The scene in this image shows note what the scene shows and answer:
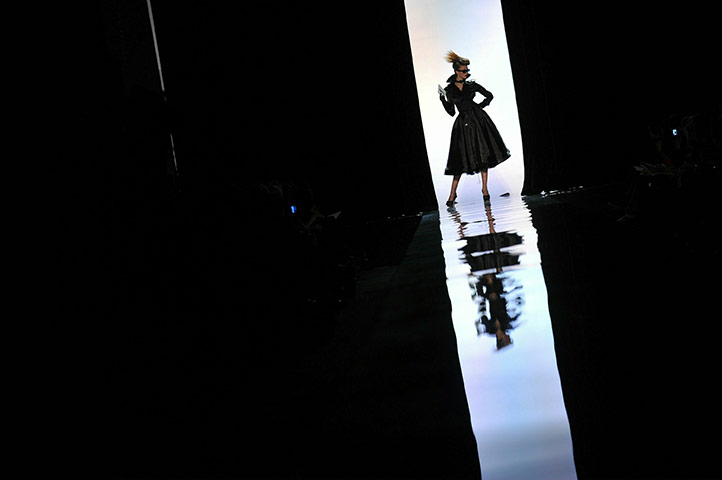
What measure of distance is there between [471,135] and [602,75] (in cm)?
177

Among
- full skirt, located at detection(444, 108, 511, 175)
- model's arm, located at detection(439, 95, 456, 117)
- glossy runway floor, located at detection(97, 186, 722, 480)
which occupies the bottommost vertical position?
glossy runway floor, located at detection(97, 186, 722, 480)

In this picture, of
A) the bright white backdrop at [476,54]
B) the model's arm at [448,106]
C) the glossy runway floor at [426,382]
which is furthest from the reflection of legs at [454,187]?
the glossy runway floor at [426,382]

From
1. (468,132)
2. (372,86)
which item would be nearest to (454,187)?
(468,132)

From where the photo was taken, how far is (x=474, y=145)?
859 centimetres

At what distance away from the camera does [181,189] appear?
1.45 m

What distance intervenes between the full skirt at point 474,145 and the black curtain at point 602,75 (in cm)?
71

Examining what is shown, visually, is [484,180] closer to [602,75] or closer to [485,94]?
[485,94]

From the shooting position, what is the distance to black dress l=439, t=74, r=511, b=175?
8523mm

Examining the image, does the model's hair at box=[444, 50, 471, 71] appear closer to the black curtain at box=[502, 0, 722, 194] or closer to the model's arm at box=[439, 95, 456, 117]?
the model's arm at box=[439, 95, 456, 117]

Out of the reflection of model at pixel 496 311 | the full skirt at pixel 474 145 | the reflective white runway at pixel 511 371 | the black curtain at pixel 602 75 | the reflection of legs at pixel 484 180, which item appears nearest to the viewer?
the reflective white runway at pixel 511 371

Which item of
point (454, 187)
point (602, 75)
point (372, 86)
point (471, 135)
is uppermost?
point (372, 86)

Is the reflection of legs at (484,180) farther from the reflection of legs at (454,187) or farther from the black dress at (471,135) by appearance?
the reflection of legs at (454,187)

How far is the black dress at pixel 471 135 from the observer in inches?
336

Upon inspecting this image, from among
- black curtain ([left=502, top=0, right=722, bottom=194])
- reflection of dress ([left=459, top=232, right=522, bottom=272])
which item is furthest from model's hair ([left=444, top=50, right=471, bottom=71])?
reflection of dress ([left=459, top=232, right=522, bottom=272])
